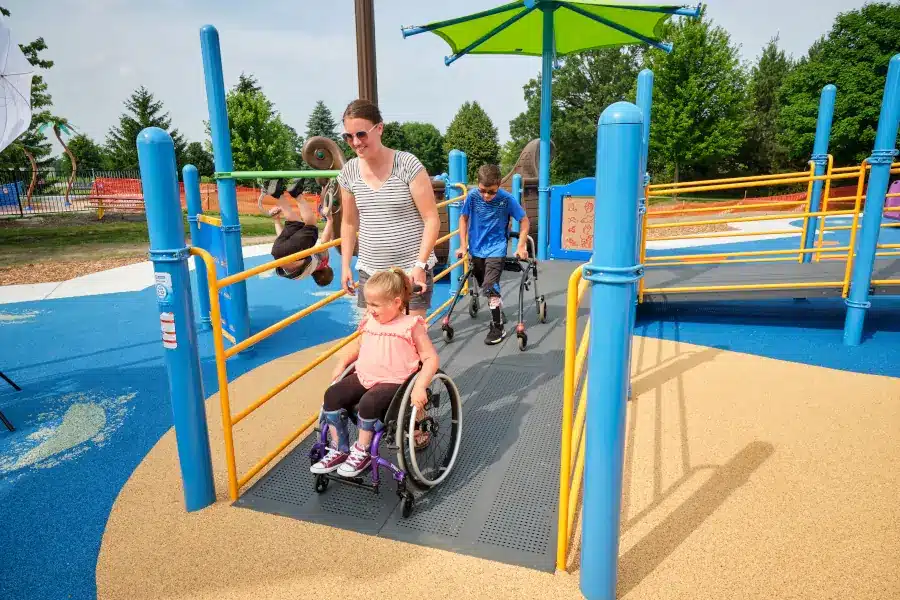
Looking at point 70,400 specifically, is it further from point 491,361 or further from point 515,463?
point 515,463

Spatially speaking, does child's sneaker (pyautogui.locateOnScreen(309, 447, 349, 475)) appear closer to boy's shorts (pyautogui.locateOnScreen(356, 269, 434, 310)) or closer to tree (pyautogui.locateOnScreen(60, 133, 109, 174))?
boy's shorts (pyautogui.locateOnScreen(356, 269, 434, 310))

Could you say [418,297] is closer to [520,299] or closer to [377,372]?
[377,372]

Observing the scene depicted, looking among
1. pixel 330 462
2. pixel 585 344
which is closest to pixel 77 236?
pixel 330 462

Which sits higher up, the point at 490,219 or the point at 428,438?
the point at 490,219

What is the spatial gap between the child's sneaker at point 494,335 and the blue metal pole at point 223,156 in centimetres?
250

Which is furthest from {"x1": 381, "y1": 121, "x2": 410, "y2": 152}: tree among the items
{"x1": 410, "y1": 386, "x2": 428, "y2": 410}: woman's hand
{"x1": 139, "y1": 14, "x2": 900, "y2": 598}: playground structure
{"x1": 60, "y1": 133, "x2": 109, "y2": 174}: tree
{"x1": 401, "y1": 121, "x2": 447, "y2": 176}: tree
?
{"x1": 410, "y1": 386, "x2": 428, "y2": 410}: woman's hand

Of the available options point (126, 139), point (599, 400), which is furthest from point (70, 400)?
point (126, 139)

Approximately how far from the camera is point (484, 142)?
197 feet

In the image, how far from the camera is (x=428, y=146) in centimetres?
7000

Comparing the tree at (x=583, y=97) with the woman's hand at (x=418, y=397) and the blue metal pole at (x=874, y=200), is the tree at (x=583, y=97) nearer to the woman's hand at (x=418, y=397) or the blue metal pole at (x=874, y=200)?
the blue metal pole at (x=874, y=200)

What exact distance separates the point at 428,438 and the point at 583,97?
2114 inches

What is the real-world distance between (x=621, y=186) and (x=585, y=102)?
177 ft

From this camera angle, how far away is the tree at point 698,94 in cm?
3319

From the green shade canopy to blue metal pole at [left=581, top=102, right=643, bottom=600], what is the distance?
6.76m
